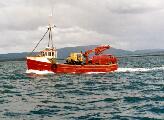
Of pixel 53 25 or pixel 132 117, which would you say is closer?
pixel 132 117

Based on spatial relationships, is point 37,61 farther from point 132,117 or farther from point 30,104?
point 132,117

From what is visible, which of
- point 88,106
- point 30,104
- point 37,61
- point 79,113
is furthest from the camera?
point 37,61

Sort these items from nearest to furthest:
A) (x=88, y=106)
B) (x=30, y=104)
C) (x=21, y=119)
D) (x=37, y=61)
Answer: (x=21, y=119)
(x=88, y=106)
(x=30, y=104)
(x=37, y=61)

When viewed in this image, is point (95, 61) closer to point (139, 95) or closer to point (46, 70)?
point (46, 70)

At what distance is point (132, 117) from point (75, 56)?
47.1m

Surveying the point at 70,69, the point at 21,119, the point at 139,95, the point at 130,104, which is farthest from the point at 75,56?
the point at 21,119

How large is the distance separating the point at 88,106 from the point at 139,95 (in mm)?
8034

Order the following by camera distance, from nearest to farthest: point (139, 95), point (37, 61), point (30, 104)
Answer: point (30, 104), point (139, 95), point (37, 61)

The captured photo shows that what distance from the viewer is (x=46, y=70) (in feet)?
222

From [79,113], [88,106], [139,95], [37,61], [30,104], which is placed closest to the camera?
[79,113]

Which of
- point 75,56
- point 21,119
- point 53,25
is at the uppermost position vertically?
point 53,25

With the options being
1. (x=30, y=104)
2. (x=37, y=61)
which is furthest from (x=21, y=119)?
(x=37, y=61)

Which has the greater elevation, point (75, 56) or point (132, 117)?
point (75, 56)

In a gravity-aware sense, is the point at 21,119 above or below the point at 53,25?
below
